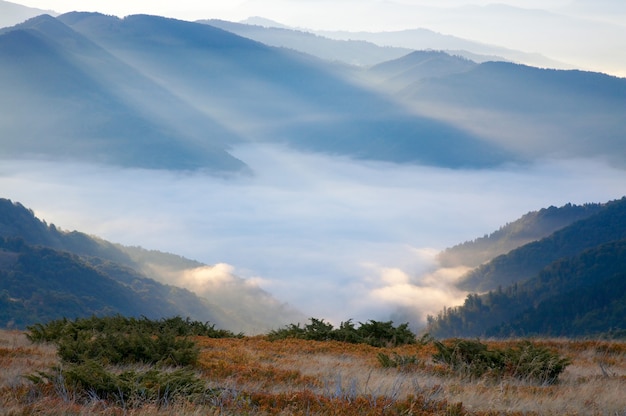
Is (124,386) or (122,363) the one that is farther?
(122,363)

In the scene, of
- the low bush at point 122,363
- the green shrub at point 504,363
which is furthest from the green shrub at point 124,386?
the green shrub at point 504,363

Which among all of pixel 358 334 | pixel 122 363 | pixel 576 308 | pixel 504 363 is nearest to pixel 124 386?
pixel 122 363

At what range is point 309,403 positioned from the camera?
10.7 meters

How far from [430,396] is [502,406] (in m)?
1.11

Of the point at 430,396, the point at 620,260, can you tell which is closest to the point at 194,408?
the point at 430,396

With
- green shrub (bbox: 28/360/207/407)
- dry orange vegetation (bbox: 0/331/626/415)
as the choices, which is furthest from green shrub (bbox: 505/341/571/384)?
green shrub (bbox: 28/360/207/407)

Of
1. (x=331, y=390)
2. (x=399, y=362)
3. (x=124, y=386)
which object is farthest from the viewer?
(x=399, y=362)

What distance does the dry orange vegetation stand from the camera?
10296mm

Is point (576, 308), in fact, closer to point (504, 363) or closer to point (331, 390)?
point (504, 363)

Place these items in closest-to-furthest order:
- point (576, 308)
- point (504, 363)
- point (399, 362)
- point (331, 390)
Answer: point (331, 390) < point (504, 363) < point (399, 362) < point (576, 308)

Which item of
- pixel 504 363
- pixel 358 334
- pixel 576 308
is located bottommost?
pixel 576 308

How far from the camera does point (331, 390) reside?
12031mm

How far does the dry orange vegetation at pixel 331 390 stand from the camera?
10296 mm

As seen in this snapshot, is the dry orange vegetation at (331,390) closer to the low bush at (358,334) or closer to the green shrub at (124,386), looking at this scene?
the green shrub at (124,386)
